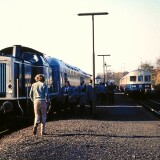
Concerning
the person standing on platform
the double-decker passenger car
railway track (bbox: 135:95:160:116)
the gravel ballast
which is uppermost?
the double-decker passenger car

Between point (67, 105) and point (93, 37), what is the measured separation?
5033 millimetres

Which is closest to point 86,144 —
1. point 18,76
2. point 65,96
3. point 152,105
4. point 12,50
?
point 18,76

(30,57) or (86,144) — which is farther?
(30,57)

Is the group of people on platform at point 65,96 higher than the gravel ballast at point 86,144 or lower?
higher

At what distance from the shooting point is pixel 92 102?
21484mm

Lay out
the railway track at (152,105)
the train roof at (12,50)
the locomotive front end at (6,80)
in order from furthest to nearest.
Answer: the railway track at (152,105) < the train roof at (12,50) < the locomotive front end at (6,80)

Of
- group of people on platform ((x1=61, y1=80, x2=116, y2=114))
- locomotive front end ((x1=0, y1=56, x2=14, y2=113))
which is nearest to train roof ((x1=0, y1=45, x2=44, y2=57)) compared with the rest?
locomotive front end ((x1=0, y1=56, x2=14, y2=113))

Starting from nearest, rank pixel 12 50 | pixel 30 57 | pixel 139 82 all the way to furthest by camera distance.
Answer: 1. pixel 12 50
2. pixel 30 57
3. pixel 139 82

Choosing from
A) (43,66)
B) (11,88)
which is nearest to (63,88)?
(43,66)

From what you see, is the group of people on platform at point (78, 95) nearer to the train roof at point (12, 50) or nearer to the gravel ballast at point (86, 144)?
the train roof at point (12, 50)

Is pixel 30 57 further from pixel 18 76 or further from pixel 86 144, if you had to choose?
pixel 86 144

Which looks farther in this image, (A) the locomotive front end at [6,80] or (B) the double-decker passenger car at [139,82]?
(B) the double-decker passenger car at [139,82]

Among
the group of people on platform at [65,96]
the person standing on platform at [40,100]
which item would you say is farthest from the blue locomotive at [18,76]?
the person standing on platform at [40,100]

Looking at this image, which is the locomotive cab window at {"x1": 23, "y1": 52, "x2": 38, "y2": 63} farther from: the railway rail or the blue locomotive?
the railway rail
